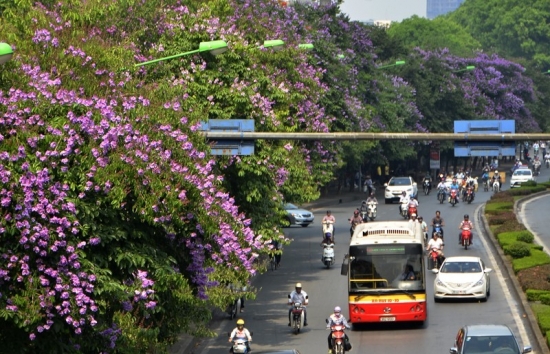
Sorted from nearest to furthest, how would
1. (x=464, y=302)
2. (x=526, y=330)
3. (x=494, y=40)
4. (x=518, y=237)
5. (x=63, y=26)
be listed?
(x=63, y=26) < (x=526, y=330) < (x=464, y=302) < (x=518, y=237) < (x=494, y=40)

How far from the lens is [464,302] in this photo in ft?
116

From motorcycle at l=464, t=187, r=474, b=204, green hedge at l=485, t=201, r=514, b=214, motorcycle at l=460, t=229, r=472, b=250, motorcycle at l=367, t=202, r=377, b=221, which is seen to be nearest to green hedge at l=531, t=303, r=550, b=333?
motorcycle at l=460, t=229, r=472, b=250

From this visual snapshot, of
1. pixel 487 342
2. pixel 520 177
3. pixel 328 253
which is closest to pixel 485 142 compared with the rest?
pixel 487 342

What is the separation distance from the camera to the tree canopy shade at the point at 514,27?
15475 centimetres

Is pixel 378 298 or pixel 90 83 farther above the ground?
pixel 90 83

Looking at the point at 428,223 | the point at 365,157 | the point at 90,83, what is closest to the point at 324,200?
the point at 365,157

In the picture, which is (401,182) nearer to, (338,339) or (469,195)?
(469,195)

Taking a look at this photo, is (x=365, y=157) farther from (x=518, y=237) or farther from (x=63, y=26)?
(x=63, y=26)

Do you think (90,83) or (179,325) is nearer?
(90,83)

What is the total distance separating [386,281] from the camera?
3088cm

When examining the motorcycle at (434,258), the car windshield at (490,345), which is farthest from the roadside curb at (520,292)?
the car windshield at (490,345)

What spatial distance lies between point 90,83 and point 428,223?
38176mm

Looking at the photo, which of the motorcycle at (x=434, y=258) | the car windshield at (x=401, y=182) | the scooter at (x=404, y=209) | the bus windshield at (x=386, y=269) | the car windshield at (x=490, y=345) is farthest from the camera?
Answer: the car windshield at (x=401, y=182)

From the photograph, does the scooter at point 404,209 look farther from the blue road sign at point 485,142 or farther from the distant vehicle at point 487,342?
the distant vehicle at point 487,342
